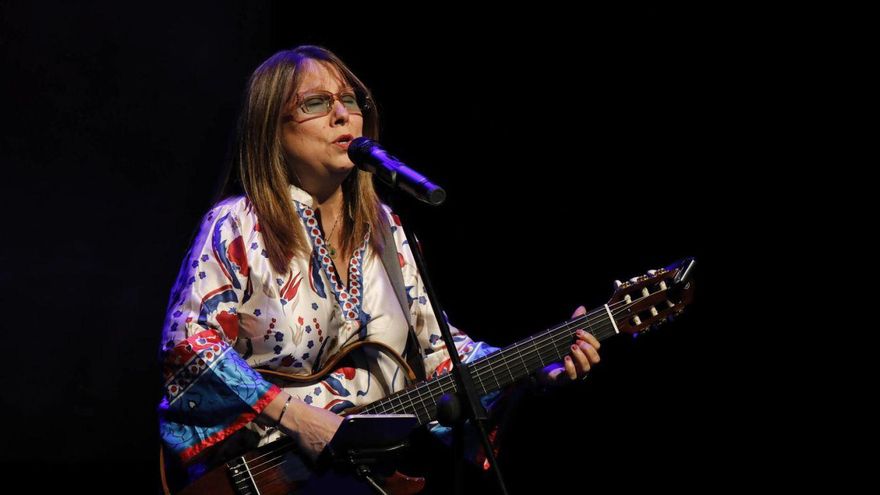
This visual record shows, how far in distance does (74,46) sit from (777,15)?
252cm

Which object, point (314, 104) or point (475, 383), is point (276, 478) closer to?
point (475, 383)

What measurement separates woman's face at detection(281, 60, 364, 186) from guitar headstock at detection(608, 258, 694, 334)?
2.81 ft

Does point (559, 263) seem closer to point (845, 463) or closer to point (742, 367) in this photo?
point (742, 367)

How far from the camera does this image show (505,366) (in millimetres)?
2318

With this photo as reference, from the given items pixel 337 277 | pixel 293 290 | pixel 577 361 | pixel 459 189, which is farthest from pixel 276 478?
pixel 459 189

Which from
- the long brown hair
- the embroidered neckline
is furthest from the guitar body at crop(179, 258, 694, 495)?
the long brown hair

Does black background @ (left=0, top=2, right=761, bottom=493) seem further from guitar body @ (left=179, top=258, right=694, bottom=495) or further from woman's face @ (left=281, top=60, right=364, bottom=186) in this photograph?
guitar body @ (left=179, top=258, right=694, bottom=495)

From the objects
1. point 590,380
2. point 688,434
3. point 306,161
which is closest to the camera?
point 306,161

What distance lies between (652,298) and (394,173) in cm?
94

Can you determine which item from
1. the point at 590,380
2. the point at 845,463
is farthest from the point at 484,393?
the point at 845,463

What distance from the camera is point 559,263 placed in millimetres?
3293

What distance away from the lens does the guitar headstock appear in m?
2.39

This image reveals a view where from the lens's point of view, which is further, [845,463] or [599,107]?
[599,107]

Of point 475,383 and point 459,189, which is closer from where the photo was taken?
point 475,383
